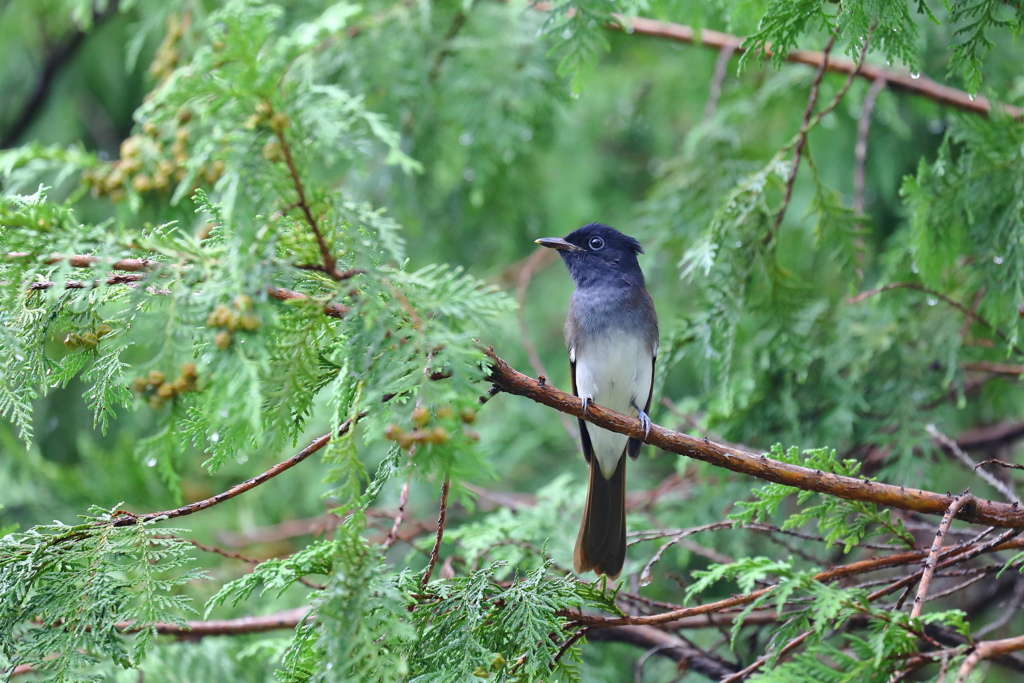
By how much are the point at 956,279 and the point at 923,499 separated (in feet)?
6.09

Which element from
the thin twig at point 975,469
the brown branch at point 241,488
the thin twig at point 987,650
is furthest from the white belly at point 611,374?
the brown branch at point 241,488

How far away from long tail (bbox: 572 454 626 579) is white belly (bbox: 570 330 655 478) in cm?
34

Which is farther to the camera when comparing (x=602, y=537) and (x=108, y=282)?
(x=602, y=537)

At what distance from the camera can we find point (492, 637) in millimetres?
2301

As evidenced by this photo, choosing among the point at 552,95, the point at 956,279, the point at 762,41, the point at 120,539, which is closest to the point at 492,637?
the point at 120,539

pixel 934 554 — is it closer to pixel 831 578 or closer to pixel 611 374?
pixel 831 578

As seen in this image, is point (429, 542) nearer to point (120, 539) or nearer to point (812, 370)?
point (120, 539)

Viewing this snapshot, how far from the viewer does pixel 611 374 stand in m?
3.91

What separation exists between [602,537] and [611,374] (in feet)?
2.99

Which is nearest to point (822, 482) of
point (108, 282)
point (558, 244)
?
point (558, 244)

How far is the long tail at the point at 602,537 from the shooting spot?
3258mm

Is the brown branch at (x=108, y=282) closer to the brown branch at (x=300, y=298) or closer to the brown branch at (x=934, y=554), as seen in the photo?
the brown branch at (x=300, y=298)

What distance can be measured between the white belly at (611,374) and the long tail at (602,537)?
344mm

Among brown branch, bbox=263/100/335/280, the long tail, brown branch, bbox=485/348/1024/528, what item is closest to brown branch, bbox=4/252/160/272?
brown branch, bbox=263/100/335/280
